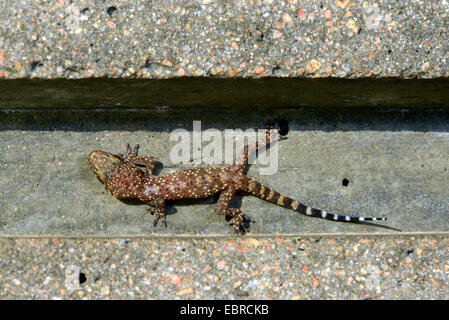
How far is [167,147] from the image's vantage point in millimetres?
4953

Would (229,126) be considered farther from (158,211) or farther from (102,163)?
(102,163)

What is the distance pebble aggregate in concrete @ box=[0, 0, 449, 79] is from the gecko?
1.14 m

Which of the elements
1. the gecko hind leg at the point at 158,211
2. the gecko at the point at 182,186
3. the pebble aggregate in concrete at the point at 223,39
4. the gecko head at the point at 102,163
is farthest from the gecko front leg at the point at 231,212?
the pebble aggregate in concrete at the point at 223,39

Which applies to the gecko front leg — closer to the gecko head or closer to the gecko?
the gecko

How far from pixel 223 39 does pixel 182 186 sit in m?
1.57

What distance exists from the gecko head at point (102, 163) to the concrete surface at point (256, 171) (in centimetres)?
19

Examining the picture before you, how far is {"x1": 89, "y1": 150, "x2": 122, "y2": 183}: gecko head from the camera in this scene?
184 inches

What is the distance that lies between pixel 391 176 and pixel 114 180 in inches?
118

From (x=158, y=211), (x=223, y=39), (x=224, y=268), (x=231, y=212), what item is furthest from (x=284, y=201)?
(x=223, y=39)

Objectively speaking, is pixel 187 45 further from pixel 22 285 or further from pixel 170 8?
pixel 22 285

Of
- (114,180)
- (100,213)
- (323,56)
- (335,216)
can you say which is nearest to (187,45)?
(323,56)

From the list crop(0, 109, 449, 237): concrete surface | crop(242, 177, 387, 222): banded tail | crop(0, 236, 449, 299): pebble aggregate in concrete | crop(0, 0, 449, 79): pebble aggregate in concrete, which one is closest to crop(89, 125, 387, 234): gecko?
crop(242, 177, 387, 222): banded tail

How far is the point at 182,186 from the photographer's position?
4684mm

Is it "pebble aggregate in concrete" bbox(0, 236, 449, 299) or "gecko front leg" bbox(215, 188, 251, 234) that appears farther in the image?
"gecko front leg" bbox(215, 188, 251, 234)
